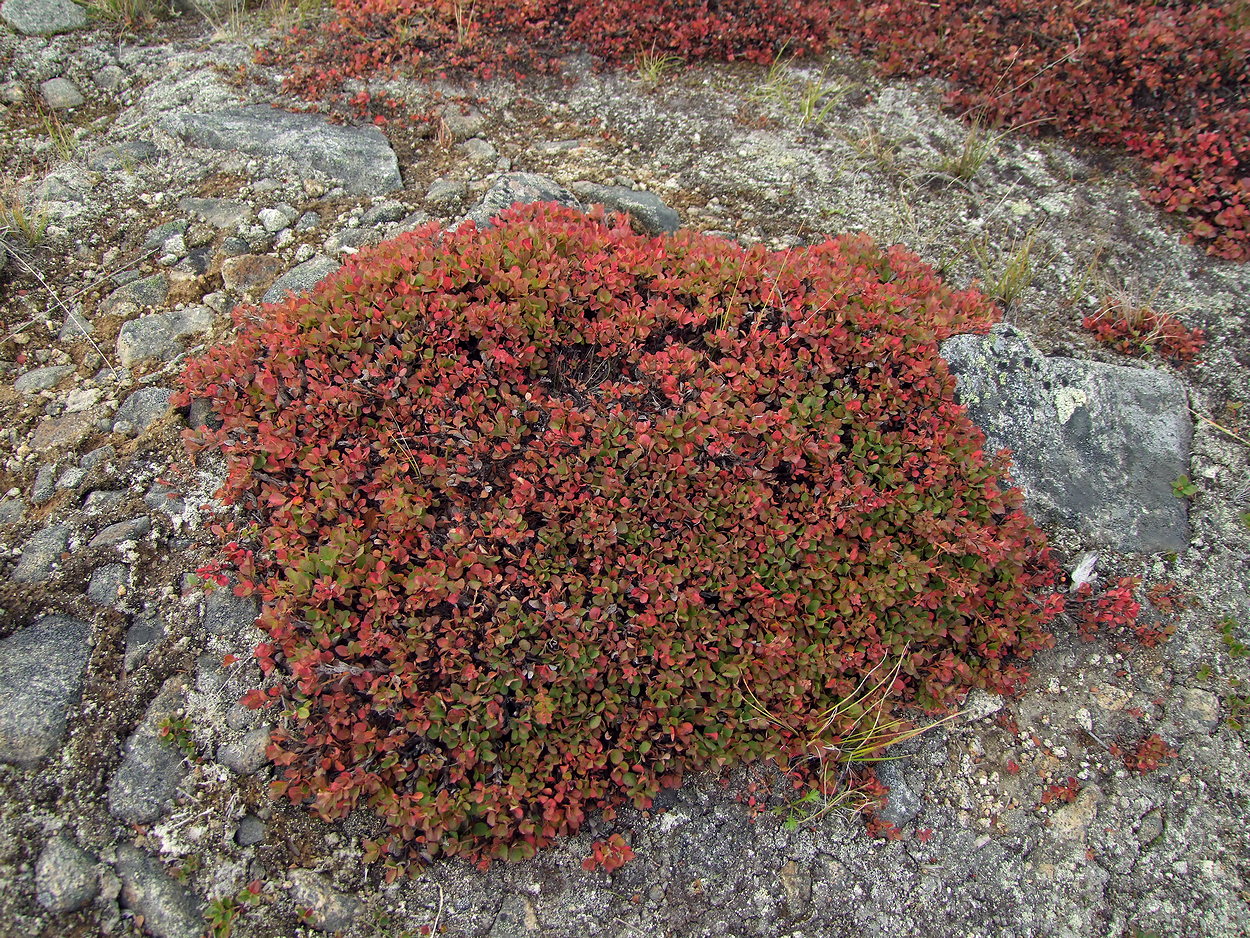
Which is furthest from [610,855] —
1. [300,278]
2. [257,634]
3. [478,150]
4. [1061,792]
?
[478,150]

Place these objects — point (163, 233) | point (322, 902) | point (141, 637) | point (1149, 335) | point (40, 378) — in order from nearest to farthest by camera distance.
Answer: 1. point (322, 902)
2. point (141, 637)
3. point (40, 378)
4. point (1149, 335)
5. point (163, 233)

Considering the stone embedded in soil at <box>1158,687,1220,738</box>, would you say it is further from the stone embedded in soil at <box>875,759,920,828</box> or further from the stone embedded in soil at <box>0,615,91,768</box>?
the stone embedded in soil at <box>0,615,91,768</box>

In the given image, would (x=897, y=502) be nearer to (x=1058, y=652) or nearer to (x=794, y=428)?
(x=794, y=428)

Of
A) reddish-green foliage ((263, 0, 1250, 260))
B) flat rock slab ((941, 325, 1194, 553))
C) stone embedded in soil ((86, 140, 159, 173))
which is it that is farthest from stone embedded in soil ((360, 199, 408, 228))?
flat rock slab ((941, 325, 1194, 553))

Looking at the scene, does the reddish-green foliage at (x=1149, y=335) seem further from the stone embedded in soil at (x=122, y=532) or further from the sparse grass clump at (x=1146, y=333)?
the stone embedded in soil at (x=122, y=532)

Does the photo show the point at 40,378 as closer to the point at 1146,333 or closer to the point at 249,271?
the point at 249,271

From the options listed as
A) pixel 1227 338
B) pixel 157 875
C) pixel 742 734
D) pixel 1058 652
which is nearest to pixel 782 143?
pixel 1227 338
